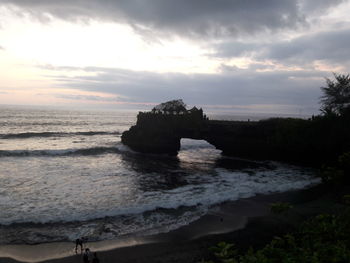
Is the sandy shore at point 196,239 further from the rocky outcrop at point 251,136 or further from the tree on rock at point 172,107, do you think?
the tree on rock at point 172,107

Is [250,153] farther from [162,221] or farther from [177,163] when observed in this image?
[162,221]

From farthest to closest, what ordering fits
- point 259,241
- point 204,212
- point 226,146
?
point 226,146
point 204,212
point 259,241

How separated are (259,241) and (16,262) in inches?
409

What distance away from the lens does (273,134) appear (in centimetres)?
3850

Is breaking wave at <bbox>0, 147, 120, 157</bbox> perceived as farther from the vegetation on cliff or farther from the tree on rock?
the tree on rock

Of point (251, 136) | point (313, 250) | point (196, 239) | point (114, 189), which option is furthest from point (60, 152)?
point (313, 250)

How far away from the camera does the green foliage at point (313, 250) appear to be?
15.6ft

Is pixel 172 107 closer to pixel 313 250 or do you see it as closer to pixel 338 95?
pixel 338 95

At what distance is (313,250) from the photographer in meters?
5.59

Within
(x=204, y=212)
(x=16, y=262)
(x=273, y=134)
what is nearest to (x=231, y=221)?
(x=204, y=212)

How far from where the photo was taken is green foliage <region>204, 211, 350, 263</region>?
4754 mm

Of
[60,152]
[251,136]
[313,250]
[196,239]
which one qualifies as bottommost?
[196,239]

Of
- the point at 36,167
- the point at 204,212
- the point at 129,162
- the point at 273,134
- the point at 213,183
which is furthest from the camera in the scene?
the point at 273,134

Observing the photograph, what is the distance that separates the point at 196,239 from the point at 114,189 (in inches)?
410
